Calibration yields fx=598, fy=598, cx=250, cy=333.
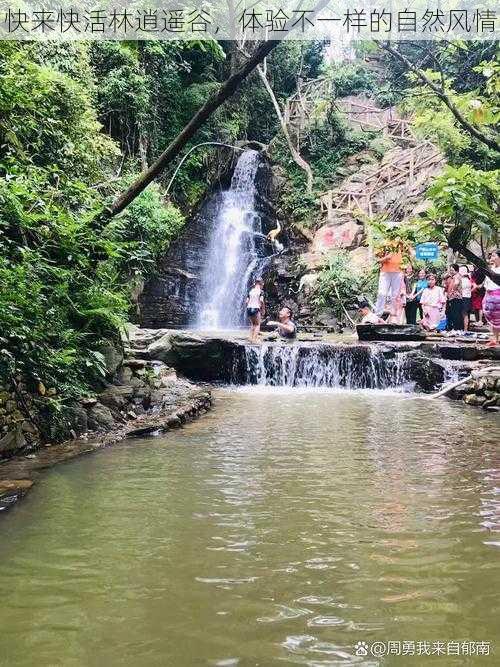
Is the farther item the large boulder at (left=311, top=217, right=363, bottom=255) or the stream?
the large boulder at (left=311, top=217, right=363, bottom=255)

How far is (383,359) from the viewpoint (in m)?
12.8

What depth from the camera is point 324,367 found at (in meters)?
13.1

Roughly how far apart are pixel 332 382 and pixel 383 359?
1210mm

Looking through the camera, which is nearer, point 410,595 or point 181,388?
point 410,595

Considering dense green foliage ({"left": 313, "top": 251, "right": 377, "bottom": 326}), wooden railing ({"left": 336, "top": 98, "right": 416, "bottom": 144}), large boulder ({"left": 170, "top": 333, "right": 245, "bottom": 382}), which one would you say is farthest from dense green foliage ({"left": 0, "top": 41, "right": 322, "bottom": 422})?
wooden railing ({"left": 336, "top": 98, "right": 416, "bottom": 144})

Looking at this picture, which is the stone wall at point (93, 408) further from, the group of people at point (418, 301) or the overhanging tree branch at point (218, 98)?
the group of people at point (418, 301)

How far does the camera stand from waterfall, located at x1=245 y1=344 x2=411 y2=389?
12.8m

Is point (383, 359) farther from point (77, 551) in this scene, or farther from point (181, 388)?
point (77, 551)

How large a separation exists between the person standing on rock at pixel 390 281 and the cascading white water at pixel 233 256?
7.72 meters

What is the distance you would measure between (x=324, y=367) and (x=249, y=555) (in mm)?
9728

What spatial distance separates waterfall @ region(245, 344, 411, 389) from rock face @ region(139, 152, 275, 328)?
9.28 m

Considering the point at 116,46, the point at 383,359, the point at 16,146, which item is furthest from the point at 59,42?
the point at 383,359

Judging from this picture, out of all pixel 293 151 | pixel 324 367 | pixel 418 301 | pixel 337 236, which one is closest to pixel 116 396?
pixel 324 367

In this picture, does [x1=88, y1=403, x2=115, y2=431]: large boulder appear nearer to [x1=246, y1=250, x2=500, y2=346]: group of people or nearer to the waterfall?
the waterfall
